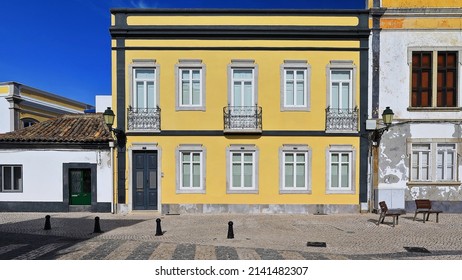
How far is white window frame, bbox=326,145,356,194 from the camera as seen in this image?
11062mm

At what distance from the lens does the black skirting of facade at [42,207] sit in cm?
1139

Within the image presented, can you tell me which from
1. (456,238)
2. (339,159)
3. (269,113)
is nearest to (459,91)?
(339,159)

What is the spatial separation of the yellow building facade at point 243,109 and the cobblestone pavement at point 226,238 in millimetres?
1003

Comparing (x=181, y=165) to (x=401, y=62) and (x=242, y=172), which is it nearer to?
(x=242, y=172)

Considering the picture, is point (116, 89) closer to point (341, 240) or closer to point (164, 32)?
point (164, 32)

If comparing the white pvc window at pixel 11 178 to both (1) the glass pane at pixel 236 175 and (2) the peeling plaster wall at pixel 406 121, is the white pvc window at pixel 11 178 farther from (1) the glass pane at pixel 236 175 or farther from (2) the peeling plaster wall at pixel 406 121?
(2) the peeling plaster wall at pixel 406 121

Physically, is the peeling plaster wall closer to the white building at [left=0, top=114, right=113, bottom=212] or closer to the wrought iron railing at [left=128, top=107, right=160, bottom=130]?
the wrought iron railing at [left=128, top=107, right=160, bottom=130]

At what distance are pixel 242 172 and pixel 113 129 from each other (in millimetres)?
5717

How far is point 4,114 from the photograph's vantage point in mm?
17938

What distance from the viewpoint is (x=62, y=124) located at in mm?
12883

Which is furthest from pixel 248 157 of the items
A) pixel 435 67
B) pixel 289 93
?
pixel 435 67

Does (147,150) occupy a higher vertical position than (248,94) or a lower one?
lower

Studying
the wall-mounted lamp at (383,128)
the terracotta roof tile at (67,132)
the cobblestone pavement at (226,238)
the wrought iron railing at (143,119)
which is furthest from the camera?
the terracotta roof tile at (67,132)

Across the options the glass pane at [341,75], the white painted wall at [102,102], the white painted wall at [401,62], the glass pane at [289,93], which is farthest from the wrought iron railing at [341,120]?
the white painted wall at [102,102]
